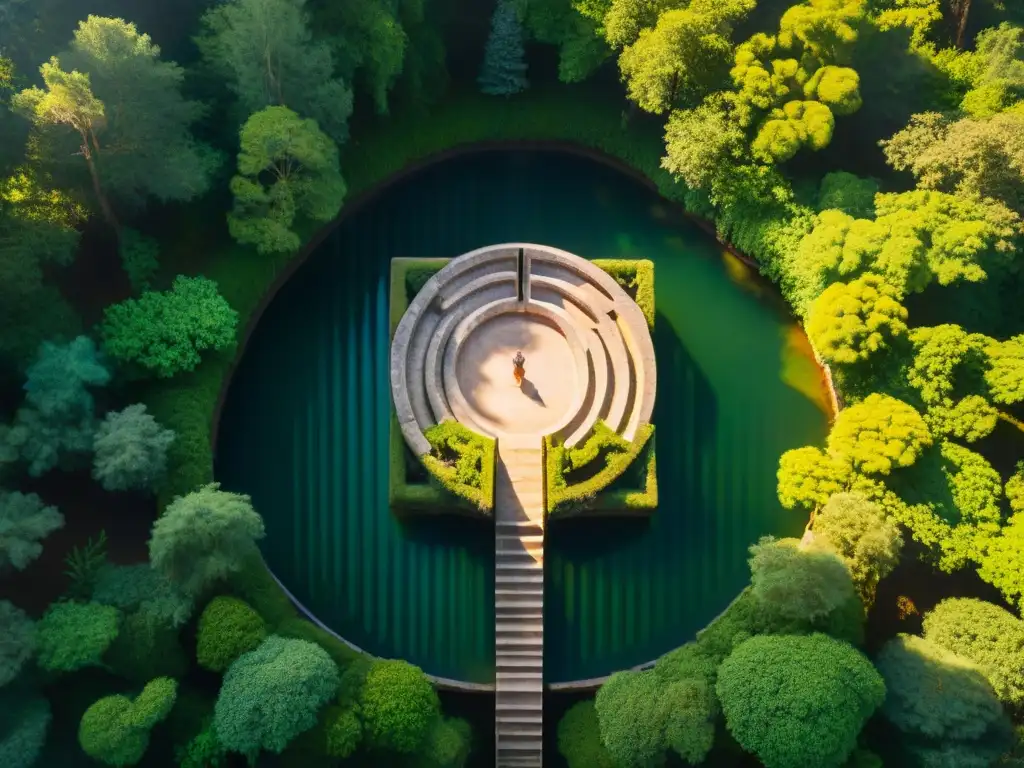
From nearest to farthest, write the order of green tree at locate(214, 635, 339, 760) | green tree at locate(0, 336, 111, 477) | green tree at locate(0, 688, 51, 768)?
green tree at locate(0, 688, 51, 768) < green tree at locate(214, 635, 339, 760) < green tree at locate(0, 336, 111, 477)

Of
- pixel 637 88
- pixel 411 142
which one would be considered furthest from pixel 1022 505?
pixel 411 142

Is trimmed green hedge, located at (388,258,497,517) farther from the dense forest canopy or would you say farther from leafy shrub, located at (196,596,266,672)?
leafy shrub, located at (196,596,266,672)

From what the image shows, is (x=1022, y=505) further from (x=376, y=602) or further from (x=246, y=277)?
(x=246, y=277)

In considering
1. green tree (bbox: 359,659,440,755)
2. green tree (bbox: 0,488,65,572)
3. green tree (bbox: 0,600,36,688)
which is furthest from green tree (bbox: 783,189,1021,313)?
green tree (bbox: 0,600,36,688)

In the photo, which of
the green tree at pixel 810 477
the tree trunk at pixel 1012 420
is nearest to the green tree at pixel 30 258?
the green tree at pixel 810 477

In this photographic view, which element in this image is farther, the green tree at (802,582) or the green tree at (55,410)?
the green tree at (55,410)

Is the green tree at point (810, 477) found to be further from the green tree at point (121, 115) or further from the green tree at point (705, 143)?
the green tree at point (121, 115)
